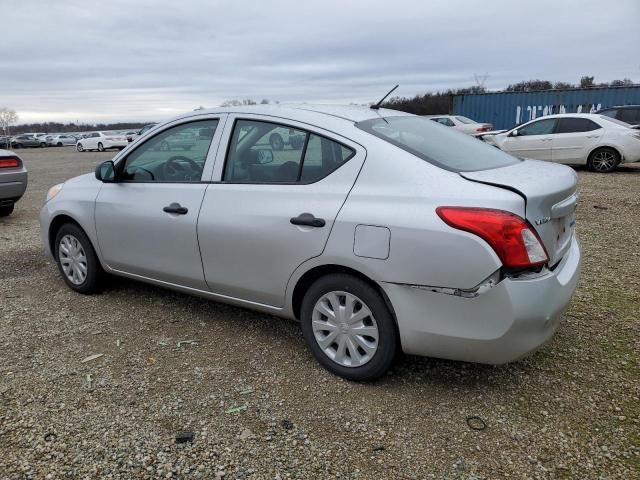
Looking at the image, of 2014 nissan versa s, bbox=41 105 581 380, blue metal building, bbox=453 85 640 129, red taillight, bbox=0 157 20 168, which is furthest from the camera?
blue metal building, bbox=453 85 640 129

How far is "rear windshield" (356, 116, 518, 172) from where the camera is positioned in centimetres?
291

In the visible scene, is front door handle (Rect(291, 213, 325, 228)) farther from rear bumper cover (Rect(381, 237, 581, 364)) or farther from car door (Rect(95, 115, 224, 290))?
car door (Rect(95, 115, 224, 290))

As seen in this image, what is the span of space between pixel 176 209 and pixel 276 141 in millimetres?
873

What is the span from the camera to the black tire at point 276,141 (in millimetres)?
3252

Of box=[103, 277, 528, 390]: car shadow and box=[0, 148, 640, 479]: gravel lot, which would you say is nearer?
box=[0, 148, 640, 479]: gravel lot

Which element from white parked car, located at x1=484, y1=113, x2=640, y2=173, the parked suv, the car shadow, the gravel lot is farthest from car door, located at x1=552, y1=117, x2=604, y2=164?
the car shadow

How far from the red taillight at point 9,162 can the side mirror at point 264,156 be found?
637 centimetres

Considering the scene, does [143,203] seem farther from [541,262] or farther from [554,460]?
[554,460]

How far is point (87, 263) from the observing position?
4.40 meters

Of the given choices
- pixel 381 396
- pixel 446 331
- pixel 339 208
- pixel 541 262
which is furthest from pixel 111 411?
pixel 541 262

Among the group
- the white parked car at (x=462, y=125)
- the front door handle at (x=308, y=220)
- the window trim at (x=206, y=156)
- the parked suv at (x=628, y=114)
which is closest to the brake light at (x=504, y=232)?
the front door handle at (x=308, y=220)

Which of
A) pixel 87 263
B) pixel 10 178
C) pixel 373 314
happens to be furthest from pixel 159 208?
pixel 10 178

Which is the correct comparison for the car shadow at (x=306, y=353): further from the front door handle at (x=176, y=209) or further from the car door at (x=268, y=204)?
the front door handle at (x=176, y=209)

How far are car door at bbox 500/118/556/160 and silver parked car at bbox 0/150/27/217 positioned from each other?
407 inches
